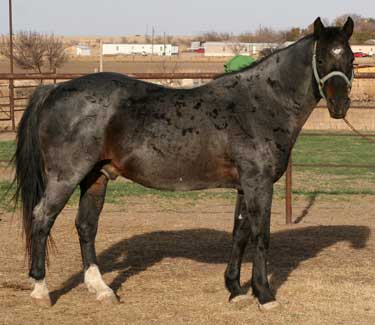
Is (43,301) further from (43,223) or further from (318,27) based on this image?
(318,27)

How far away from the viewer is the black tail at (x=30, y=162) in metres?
5.75

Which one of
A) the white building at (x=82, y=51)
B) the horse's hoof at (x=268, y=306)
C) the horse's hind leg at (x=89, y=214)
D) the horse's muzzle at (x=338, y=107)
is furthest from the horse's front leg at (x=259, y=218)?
the white building at (x=82, y=51)

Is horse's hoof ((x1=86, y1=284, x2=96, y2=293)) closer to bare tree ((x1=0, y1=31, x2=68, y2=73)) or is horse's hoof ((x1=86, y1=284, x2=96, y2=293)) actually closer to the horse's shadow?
the horse's shadow

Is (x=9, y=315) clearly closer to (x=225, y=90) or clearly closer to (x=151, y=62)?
(x=225, y=90)

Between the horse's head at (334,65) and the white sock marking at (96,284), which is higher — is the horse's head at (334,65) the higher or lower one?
the higher one

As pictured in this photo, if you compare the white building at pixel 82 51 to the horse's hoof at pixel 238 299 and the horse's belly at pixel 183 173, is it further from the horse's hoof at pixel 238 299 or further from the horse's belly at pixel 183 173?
the horse's hoof at pixel 238 299

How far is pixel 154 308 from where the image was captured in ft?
18.2

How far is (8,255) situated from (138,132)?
7.90ft

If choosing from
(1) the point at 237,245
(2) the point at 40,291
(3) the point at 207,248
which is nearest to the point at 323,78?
(1) the point at 237,245

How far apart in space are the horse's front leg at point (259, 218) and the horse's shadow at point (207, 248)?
47 centimetres

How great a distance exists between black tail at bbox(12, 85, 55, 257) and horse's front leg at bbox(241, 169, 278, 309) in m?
1.56

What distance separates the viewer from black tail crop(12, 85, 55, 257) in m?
5.75

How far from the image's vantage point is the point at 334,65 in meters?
5.27

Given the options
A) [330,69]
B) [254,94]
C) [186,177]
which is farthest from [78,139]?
[330,69]
